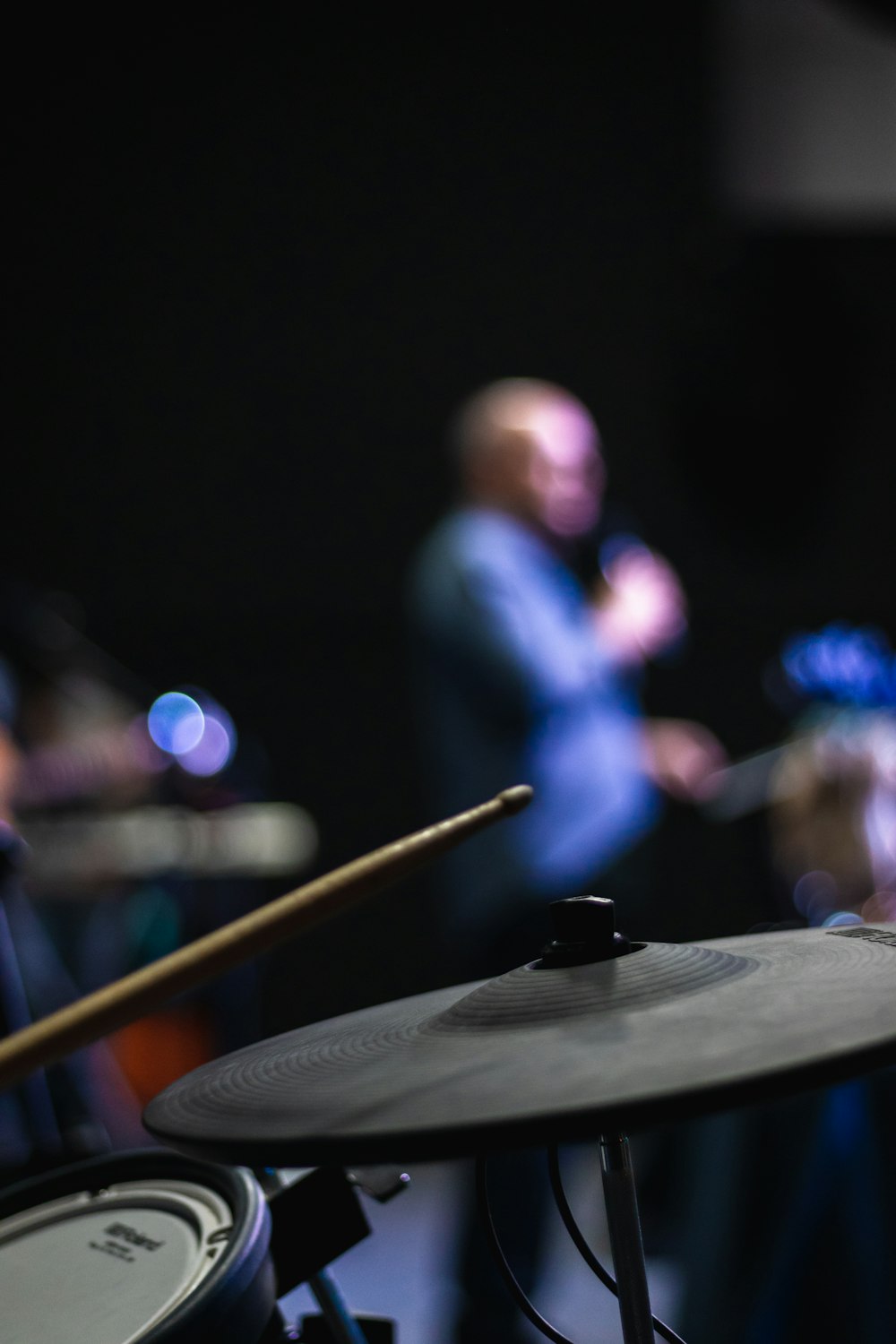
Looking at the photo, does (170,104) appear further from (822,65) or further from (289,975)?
(289,975)

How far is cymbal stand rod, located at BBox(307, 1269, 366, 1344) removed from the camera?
704 millimetres

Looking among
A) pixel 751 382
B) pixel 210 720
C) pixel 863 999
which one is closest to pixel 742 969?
pixel 863 999

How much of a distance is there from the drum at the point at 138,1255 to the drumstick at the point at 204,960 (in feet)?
0.42

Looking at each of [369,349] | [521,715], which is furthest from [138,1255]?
[369,349]

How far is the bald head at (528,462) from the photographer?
2.32 m

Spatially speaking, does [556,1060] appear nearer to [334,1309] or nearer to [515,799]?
[515,799]

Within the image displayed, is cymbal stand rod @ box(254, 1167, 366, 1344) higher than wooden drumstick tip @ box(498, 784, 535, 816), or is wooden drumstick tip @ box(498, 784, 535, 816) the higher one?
wooden drumstick tip @ box(498, 784, 535, 816)

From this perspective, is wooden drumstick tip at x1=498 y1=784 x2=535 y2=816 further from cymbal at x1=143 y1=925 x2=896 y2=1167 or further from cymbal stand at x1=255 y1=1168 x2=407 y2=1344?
cymbal stand at x1=255 y1=1168 x2=407 y2=1344

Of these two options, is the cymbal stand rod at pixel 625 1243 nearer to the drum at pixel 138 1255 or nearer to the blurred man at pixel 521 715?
the drum at pixel 138 1255

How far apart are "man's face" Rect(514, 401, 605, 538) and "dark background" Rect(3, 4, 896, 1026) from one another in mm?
1945

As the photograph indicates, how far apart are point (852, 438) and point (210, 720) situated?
2314 mm

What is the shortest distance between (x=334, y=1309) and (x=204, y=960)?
28 centimetres

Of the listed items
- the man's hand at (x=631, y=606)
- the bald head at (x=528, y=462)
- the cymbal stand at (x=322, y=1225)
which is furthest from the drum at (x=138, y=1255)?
the man's hand at (x=631, y=606)

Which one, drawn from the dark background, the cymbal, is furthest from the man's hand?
the cymbal
